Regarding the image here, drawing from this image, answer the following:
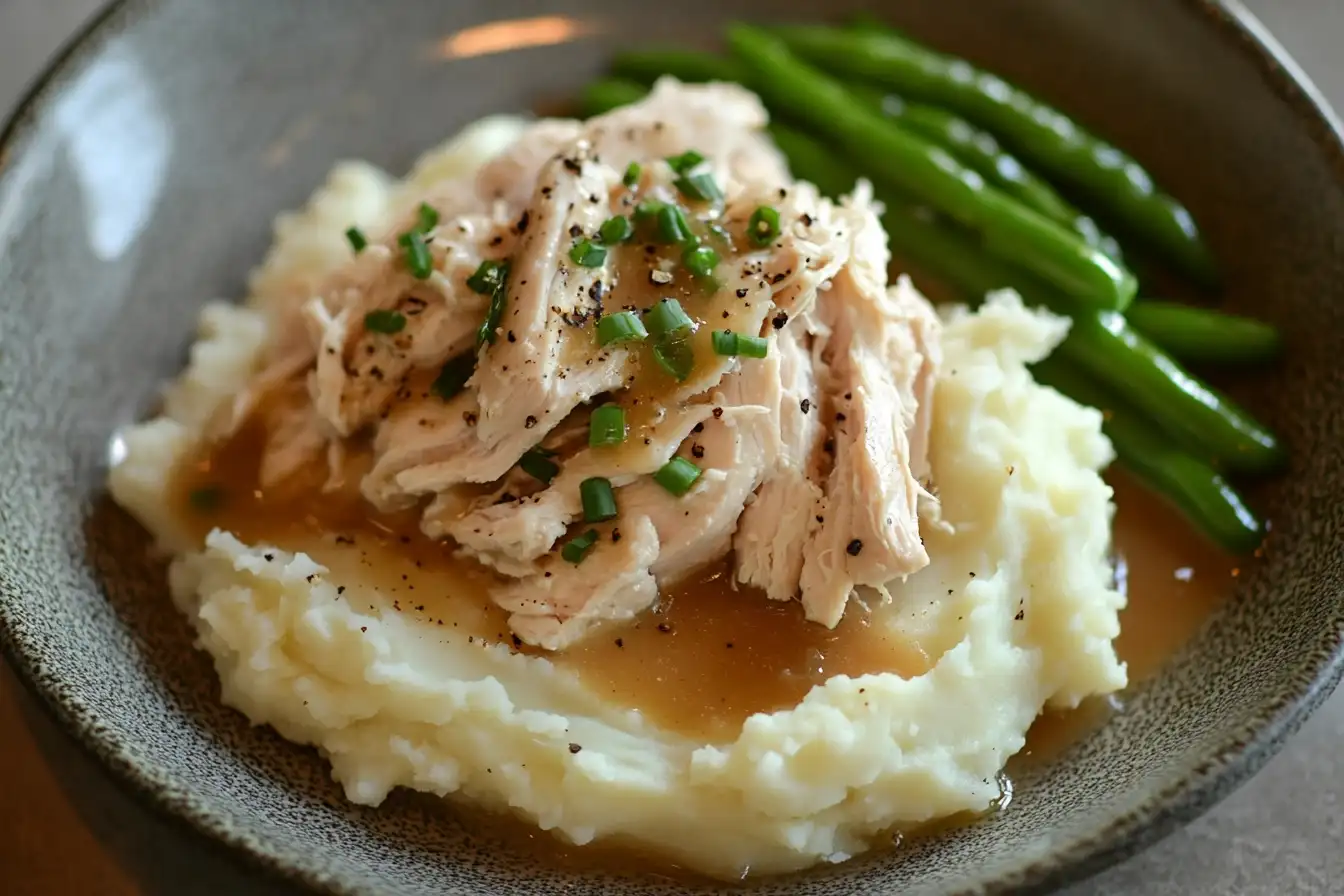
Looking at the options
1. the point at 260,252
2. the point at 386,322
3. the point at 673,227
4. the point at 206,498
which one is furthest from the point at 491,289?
the point at 260,252

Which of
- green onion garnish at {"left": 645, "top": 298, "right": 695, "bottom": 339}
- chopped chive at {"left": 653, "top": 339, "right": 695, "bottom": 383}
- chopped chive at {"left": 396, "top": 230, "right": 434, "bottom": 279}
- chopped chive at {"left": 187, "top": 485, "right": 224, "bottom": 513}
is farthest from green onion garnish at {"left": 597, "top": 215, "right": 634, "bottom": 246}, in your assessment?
chopped chive at {"left": 187, "top": 485, "right": 224, "bottom": 513}

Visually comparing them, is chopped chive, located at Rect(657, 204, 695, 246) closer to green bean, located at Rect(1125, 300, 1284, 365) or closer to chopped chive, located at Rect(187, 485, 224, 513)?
chopped chive, located at Rect(187, 485, 224, 513)

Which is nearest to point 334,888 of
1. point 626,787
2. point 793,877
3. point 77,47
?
point 626,787

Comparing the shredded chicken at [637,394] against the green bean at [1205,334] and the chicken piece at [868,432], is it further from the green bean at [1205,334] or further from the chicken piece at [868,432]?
the green bean at [1205,334]

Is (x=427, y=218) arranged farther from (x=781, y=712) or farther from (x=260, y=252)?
(x=781, y=712)

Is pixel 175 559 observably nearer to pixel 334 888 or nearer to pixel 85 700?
pixel 85 700

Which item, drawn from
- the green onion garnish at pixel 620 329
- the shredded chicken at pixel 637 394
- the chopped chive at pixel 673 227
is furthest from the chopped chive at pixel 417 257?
the chopped chive at pixel 673 227
